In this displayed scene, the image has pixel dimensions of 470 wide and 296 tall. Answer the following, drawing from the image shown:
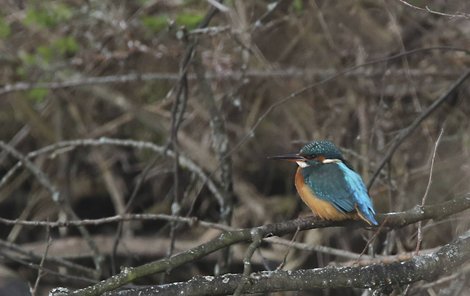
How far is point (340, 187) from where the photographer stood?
3.23 metres

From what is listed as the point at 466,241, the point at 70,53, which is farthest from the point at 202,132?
the point at 466,241

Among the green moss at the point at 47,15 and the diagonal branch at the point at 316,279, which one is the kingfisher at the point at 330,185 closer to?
the diagonal branch at the point at 316,279

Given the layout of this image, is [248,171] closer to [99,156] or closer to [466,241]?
[99,156]

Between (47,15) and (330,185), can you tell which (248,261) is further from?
(47,15)

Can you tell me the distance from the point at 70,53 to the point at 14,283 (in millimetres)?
2084

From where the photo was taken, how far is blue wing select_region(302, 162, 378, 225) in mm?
3002

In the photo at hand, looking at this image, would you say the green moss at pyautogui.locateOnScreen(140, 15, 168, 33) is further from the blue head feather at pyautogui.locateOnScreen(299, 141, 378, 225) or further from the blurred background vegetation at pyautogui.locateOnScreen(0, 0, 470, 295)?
the blue head feather at pyautogui.locateOnScreen(299, 141, 378, 225)

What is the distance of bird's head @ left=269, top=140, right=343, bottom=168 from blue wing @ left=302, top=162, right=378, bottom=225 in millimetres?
32

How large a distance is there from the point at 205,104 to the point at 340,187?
77.2 inches

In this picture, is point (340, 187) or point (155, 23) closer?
point (340, 187)

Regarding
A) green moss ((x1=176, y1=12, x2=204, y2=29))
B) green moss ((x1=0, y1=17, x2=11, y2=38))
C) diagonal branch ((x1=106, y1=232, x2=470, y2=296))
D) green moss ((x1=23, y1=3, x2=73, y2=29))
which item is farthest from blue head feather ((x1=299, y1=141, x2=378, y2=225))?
green moss ((x1=0, y1=17, x2=11, y2=38))

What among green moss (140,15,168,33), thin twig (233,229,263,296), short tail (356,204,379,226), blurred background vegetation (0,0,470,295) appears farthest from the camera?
green moss (140,15,168,33)

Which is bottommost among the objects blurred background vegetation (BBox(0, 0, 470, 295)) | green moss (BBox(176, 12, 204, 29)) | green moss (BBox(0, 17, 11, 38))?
blurred background vegetation (BBox(0, 0, 470, 295))

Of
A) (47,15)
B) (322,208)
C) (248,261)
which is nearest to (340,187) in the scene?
(322,208)
